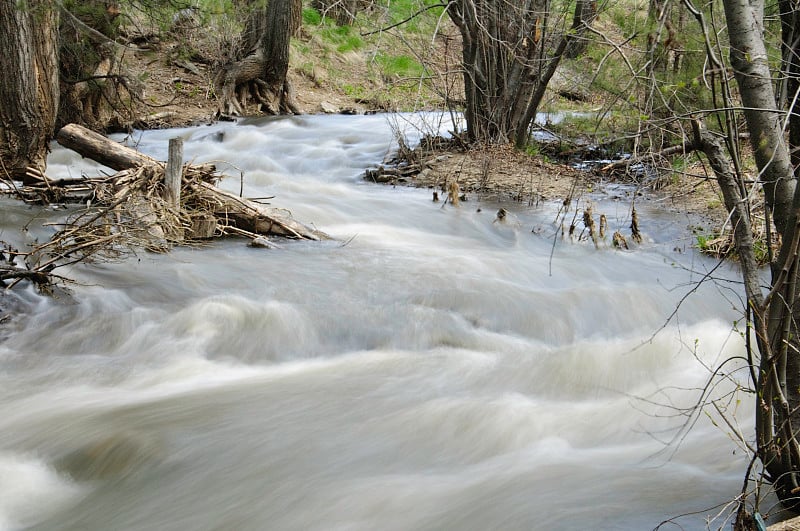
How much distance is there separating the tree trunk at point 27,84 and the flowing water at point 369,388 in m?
0.82

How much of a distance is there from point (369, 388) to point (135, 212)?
2.73 meters

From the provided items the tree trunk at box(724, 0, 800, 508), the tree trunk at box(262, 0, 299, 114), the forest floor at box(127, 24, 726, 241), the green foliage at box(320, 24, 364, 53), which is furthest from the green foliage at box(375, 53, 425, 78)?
the tree trunk at box(724, 0, 800, 508)

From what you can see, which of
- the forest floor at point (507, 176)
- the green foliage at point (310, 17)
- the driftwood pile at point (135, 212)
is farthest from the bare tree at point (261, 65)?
the driftwood pile at point (135, 212)

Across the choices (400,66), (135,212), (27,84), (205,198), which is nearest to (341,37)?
(400,66)

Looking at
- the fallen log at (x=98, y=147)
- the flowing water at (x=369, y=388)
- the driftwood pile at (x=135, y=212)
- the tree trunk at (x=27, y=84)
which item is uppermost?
the tree trunk at (x=27, y=84)

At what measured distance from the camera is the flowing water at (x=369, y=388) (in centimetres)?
356

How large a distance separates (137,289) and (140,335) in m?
0.72

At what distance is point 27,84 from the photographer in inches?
299

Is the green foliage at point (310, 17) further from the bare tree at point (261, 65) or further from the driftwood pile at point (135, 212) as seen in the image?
the driftwood pile at point (135, 212)

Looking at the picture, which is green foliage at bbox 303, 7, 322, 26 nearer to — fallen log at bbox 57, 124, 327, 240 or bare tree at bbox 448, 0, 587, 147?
bare tree at bbox 448, 0, 587, 147

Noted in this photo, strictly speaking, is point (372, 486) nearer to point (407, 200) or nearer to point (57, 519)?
point (57, 519)

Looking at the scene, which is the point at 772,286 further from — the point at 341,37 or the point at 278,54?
the point at 341,37

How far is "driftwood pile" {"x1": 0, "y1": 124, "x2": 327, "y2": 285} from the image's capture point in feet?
19.0

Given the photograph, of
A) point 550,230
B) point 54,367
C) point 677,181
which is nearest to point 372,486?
point 54,367
